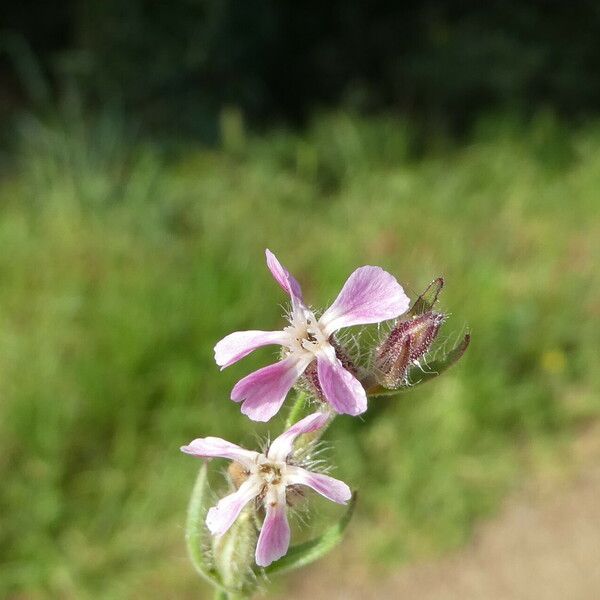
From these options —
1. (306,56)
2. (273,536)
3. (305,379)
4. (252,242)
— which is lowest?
(273,536)

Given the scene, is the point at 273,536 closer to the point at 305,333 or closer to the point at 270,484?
the point at 270,484

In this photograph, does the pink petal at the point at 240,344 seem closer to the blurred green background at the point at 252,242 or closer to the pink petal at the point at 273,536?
the pink petal at the point at 273,536

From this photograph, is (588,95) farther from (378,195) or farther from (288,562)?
(288,562)

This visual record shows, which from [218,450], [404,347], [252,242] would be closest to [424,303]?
[404,347]

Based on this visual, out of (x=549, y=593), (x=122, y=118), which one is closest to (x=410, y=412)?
(x=549, y=593)

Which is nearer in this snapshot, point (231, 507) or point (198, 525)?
point (231, 507)

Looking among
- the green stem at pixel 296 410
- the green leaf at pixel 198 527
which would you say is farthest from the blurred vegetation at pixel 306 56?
the green stem at pixel 296 410
